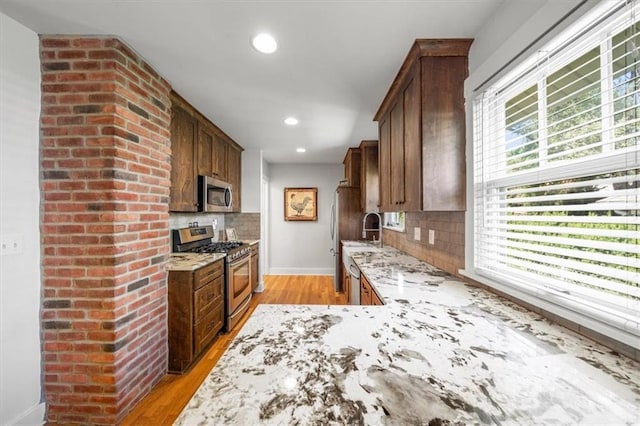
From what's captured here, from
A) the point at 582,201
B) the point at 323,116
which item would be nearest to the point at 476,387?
the point at 582,201

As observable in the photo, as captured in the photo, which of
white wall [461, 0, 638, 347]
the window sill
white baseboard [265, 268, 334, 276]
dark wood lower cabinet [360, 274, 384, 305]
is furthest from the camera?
white baseboard [265, 268, 334, 276]

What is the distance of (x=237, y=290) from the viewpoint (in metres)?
3.01

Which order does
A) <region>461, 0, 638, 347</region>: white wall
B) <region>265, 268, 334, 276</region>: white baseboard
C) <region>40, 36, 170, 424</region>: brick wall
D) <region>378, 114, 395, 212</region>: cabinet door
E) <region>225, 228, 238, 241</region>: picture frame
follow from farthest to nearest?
<region>265, 268, 334, 276</region>: white baseboard, <region>225, 228, 238, 241</region>: picture frame, <region>378, 114, 395, 212</region>: cabinet door, <region>40, 36, 170, 424</region>: brick wall, <region>461, 0, 638, 347</region>: white wall

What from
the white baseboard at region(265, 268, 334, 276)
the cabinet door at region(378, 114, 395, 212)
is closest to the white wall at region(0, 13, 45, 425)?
the cabinet door at region(378, 114, 395, 212)

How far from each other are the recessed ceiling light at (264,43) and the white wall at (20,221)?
1.31m

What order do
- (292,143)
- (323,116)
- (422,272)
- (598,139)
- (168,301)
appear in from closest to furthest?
(598,139)
(422,272)
(168,301)
(323,116)
(292,143)

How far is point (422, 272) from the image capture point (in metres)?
1.87

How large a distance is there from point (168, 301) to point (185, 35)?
1891 millimetres

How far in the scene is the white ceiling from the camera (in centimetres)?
130

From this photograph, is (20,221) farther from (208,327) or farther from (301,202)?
(301,202)

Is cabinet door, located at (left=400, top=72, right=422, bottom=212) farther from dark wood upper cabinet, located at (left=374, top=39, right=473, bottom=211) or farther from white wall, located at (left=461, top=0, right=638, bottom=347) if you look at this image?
white wall, located at (left=461, top=0, right=638, bottom=347)

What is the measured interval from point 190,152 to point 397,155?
6.81 ft

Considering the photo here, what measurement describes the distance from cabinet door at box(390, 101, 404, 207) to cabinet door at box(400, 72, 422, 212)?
0.21 feet

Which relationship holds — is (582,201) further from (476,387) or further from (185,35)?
(185,35)
